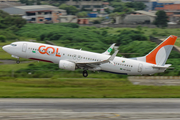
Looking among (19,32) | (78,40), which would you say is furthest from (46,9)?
(78,40)

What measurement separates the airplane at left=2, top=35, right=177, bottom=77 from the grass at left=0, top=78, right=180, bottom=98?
87.4 inches

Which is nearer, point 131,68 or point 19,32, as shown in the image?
point 131,68

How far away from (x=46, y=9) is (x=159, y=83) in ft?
443

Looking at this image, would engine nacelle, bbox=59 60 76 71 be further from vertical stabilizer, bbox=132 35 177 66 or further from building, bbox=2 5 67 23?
building, bbox=2 5 67 23

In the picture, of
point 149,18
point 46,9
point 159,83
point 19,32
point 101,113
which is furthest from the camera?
point 46,9

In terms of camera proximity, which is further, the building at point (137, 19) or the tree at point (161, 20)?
the building at point (137, 19)

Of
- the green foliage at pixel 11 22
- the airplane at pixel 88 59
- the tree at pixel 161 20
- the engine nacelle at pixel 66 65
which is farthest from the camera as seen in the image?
the tree at pixel 161 20

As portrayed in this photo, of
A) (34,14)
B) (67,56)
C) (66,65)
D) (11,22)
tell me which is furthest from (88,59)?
(34,14)

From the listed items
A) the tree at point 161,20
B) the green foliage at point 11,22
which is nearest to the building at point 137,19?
the tree at point 161,20

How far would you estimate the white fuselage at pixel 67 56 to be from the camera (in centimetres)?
4466

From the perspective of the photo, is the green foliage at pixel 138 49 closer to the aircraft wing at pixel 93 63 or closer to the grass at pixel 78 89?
the aircraft wing at pixel 93 63

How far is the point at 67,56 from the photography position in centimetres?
4506

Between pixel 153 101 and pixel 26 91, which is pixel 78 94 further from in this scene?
pixel 153 101

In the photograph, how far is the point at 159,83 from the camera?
148ft
